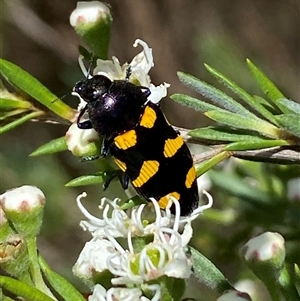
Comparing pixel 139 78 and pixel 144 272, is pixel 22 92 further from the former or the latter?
pixel 144 272

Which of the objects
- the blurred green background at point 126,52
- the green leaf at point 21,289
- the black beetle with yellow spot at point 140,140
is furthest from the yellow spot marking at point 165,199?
the blurred green background at point 126,52

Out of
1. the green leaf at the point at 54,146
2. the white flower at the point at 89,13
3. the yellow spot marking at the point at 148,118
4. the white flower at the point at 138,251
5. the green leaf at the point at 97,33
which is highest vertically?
the white flower at the point at 89,13

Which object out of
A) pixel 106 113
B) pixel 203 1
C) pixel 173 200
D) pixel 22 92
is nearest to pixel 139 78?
pixel 106 113

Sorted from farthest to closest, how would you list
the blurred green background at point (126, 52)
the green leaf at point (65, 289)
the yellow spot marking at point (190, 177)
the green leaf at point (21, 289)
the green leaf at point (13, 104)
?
the blurred green background at point (126, 52), the green leaf at point (13, 104), the yellow spot marking at point (190, 177), the green leaf at point (65, 289), the green leaf at point (21, 289)

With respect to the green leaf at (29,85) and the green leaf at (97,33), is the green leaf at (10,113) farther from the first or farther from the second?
the green leaf at (97,33)

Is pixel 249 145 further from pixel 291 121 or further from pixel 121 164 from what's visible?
pixel 121 164

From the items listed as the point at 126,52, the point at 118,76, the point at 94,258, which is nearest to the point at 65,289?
the point at 94,258
